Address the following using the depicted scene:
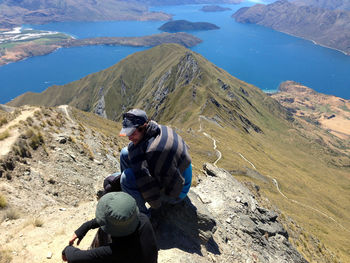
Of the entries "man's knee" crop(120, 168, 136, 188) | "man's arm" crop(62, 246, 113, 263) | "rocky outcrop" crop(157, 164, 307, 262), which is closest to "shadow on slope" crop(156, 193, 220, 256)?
"rocky outcrop" crop(157, 164, 307, 262)

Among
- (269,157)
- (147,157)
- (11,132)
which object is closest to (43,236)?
(147,157)

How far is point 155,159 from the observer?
6895 millimetres

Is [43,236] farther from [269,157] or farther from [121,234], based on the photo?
[269,157]

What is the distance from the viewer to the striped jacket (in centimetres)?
683

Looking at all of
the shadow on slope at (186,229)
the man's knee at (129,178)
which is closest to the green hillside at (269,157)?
the shadow on slope at (186,229)

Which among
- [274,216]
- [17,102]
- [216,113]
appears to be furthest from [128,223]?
[17,102]

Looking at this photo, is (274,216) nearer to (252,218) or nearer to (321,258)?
(252,218)

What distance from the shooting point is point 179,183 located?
774 centimetres

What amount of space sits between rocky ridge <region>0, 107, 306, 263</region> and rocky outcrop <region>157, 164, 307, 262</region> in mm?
42

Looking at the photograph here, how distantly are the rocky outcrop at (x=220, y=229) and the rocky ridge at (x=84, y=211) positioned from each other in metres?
0.04

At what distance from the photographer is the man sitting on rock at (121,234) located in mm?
3934

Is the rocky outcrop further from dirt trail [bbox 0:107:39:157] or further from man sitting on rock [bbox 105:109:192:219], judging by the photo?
dirt trail [bbox 0:107:39:157]

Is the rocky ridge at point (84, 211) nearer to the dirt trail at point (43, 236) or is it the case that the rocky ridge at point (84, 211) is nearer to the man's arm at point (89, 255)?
the dirt trail at point (43, 236)

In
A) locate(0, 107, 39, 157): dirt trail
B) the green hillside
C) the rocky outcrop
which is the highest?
locate(0, 107, 39, 157): dirt trail
